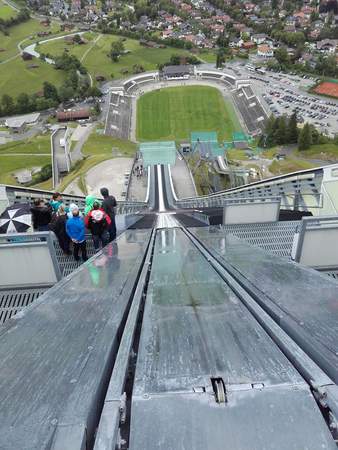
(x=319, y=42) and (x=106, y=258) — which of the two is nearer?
(x=106, y=258)

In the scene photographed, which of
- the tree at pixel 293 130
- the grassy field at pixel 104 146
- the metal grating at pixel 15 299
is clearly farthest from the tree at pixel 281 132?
the metal grating at pixel 15 299

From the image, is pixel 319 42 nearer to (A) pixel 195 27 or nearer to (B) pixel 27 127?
(A) pixel 195 27

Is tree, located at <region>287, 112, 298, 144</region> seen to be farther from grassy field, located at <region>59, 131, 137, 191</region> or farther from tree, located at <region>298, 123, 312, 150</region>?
grassy field, located at <region>59, 131, 137, 191</region>

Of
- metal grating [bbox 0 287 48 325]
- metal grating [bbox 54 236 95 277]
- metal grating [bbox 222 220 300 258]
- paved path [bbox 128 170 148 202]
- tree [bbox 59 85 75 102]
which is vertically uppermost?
tree [bbox 59 85 75 102]

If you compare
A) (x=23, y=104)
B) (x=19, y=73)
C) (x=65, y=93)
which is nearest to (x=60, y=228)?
(x=23, y=104)

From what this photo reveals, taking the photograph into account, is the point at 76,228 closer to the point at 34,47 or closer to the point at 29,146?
the point at 29,146

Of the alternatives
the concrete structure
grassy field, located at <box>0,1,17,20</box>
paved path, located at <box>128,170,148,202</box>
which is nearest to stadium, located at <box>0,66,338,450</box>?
paved path, located at <box>128,170,148,202</box>

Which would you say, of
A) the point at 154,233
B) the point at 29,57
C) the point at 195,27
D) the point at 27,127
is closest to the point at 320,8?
the point at 195,27
